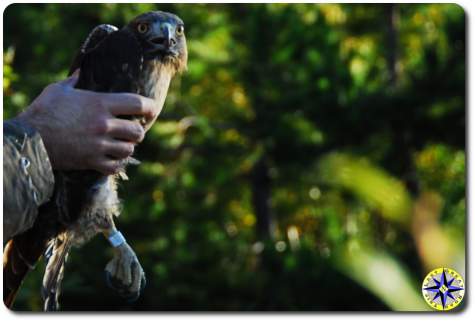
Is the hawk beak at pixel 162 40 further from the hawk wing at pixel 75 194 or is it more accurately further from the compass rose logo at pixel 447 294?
the compass rose logo at pixel 447 294

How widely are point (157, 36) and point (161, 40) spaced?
15mm

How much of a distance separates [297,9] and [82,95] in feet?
12.2

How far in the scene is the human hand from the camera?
1707mm

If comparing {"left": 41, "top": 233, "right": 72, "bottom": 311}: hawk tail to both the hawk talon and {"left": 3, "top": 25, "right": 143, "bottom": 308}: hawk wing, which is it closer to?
{"left": 3, "top": 25, "right": 143, "bottom": 308}: hawk wing

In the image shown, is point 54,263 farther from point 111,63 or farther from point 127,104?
point 127,104

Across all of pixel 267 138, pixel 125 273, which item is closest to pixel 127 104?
pixel 125 273

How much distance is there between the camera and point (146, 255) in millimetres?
5383

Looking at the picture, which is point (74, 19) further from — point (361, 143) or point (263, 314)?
point (263, 314)

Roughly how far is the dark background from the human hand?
1365 mm

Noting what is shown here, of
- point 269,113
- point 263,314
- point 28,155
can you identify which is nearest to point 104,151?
point 28,155

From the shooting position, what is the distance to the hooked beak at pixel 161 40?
2406 millimetres

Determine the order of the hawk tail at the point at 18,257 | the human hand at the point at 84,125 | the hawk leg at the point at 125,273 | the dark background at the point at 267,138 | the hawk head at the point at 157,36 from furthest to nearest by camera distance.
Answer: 1. the dark background at the point at 267,138
2. the hawk head at the point at 157,36
3. the hawk leg at the point at 125,273
4. the hawk tail at the point at 18,257
5. the human hand at the point at 84,125

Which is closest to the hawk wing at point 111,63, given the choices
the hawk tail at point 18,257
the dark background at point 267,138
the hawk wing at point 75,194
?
the hawk wing at point 75,194

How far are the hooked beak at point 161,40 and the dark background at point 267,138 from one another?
2.83 feet
